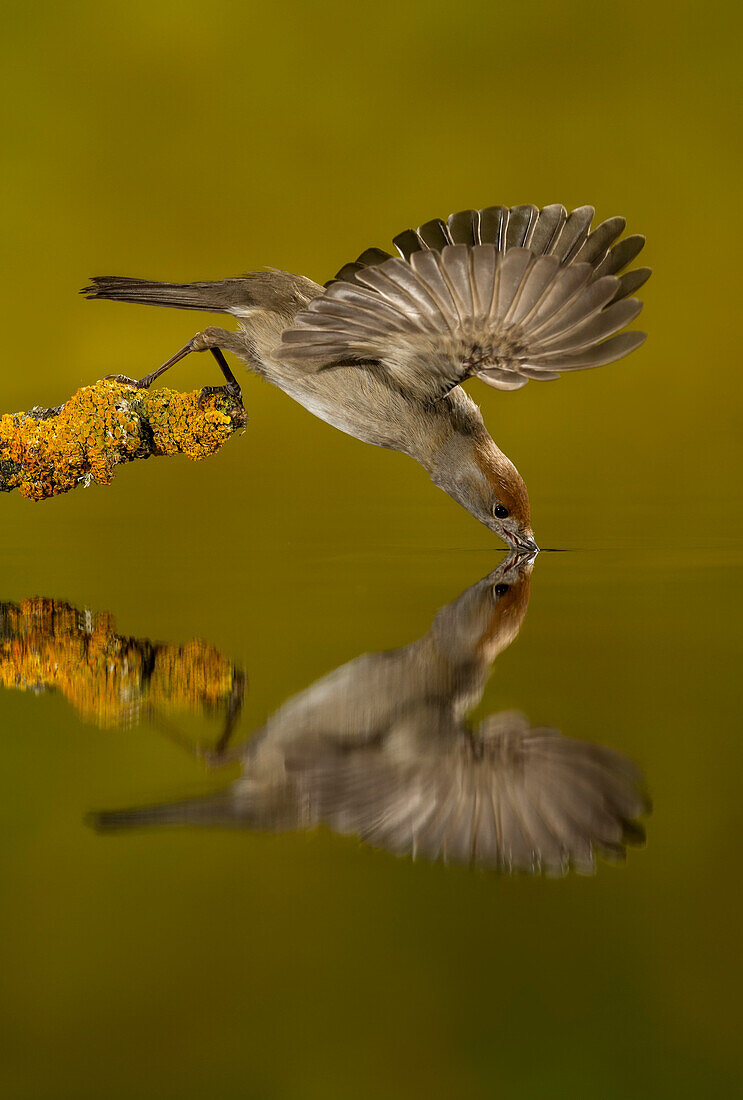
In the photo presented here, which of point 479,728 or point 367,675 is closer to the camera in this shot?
point 479,728

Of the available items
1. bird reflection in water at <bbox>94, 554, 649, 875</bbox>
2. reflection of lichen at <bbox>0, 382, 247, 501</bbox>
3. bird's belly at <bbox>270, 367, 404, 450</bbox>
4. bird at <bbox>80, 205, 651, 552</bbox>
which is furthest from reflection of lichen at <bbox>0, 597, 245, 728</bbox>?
bird's belly at <bbox>270, 367, 404, 450</bbox>

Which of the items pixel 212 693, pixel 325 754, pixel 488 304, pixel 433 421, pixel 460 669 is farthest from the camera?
pixel 433 421

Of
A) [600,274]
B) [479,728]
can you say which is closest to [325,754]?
[479,728]

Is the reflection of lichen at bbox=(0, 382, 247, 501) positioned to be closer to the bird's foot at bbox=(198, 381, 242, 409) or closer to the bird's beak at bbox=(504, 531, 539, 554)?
the bird's foot at bbox=(198, 381, 242, 409)

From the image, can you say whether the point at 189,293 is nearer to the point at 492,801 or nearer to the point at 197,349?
the point at 197,349

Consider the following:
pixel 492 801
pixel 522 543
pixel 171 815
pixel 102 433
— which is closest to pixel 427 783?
pixel 492 801

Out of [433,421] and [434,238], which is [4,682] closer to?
[434,238]
